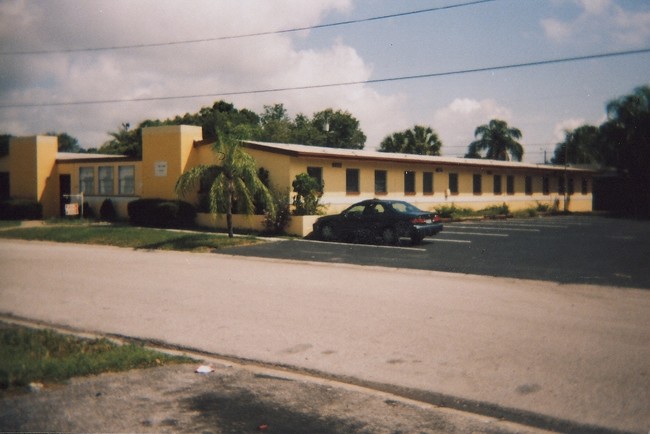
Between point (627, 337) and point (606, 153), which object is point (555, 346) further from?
point (606, 153)

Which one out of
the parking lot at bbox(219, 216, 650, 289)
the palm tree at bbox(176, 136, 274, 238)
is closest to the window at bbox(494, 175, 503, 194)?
the parking lot at bbox(219, 216, 650, 289)

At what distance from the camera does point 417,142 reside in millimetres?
51781

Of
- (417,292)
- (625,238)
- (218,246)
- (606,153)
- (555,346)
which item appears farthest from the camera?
(606,153)

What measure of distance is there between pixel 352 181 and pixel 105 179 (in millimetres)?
14038

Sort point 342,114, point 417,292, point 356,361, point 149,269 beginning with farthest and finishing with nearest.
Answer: point 342,114 → point 149,269 → point 417,292 → point 356,361

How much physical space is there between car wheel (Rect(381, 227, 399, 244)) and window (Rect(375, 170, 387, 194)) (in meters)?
8.26

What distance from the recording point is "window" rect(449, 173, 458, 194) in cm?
3238

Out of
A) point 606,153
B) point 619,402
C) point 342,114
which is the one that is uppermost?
point 342,114

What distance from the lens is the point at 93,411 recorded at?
4.85m

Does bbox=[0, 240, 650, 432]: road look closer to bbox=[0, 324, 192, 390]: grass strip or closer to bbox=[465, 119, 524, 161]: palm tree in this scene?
bbox=[0, 324, 192, 390]: grass strip

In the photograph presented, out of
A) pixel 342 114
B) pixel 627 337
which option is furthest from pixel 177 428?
pixel 342 114

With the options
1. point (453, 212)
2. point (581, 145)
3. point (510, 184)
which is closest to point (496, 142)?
point (581, 145)

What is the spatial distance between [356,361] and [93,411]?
9.40 feet

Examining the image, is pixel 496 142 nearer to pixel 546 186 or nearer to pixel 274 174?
pixel 546 186
